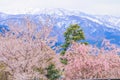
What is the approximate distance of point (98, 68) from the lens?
21906mm

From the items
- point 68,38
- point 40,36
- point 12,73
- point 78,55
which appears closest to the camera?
point 12,73

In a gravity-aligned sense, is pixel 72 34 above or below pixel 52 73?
below

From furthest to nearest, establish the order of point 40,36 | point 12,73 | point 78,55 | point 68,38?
point 68,38, point 78,55, point 40,36, point 12,73

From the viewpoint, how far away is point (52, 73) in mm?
22828

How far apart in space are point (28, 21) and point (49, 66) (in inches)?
121

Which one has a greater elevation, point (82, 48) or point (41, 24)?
point (41, 24)

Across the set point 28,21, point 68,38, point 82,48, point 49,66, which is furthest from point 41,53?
point 68,38

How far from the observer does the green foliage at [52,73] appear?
22.6 metres

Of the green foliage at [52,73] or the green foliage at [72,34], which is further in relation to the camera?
the green foliage at [72,34]

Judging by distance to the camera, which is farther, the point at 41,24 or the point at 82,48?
the point at 82,48

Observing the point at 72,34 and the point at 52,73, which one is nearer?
the point at 52,73

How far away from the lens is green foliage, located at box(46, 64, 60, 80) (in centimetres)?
2262

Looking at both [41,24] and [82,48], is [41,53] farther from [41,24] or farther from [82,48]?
[82,48]

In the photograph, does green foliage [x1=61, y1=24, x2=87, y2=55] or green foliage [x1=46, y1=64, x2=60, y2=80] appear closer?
Result: green foliage [x1=46, y1=64, x2=60, y2=80]
